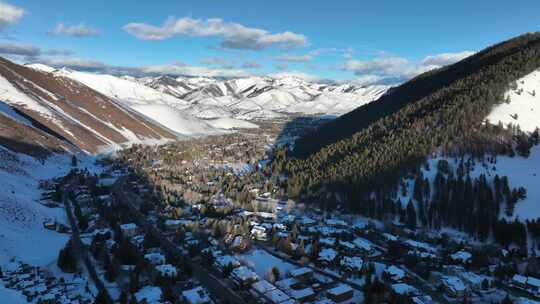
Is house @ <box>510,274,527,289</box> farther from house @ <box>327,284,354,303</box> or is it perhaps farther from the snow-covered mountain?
the snow-covered mountain

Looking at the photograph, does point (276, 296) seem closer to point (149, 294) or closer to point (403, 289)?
point (149, 294)

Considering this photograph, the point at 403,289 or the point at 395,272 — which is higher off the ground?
the point at 395,272

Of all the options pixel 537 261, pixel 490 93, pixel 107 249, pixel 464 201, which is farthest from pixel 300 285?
pixel 490 93

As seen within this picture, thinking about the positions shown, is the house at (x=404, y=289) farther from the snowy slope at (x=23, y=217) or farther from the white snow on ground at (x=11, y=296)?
the snowy slope at (x=23, y=217)

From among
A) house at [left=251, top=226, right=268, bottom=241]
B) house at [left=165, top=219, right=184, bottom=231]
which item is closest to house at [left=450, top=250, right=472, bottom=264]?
house at [left=251, top=226, right=268, bottom=241]

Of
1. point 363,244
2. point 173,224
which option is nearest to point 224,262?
point 173,224

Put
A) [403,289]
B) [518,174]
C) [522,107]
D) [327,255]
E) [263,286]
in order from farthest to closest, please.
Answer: [522,107] → [518,174] → [327,255] → [263,286] → [403,289]

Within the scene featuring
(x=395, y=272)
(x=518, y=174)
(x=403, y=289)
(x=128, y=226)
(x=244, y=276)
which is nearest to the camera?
(x=403, y=289)
